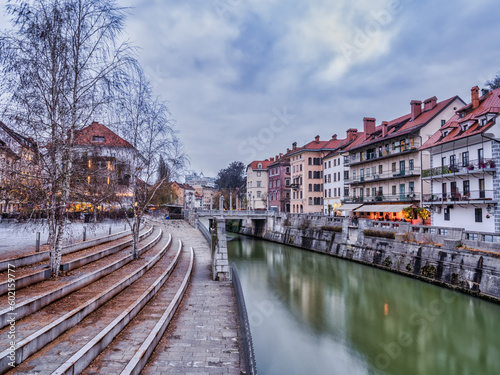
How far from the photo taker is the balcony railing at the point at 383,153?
111 ft

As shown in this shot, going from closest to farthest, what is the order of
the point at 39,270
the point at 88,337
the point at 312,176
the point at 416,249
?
the point at 88,337
the point at 39,270
the point at 416,249
the point at 312,176

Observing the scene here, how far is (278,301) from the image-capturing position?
1898 centimetres

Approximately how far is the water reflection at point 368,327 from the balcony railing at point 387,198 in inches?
505

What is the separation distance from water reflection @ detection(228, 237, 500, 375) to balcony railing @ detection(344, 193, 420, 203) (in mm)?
12828

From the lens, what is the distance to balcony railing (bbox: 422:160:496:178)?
22797 mm

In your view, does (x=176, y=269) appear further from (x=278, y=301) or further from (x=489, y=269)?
(x=489, y=269)

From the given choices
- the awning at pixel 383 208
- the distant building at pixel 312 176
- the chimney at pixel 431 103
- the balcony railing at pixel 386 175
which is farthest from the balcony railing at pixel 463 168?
the distant building at pixel 312 176

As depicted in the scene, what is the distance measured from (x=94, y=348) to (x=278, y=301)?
45.8 ft

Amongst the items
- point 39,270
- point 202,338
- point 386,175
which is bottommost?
point 202,338

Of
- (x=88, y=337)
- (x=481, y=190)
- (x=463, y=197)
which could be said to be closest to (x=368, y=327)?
(x=88, y=337)

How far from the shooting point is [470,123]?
2558 centimetres

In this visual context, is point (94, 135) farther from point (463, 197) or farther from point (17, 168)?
point (463, 197)

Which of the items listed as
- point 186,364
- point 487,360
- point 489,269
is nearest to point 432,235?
point 489,269

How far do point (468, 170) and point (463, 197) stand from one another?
2.32m
